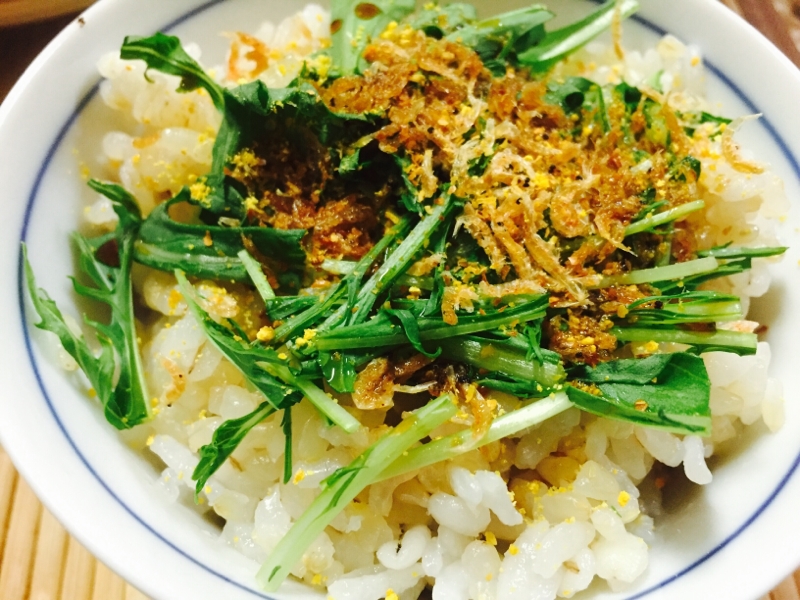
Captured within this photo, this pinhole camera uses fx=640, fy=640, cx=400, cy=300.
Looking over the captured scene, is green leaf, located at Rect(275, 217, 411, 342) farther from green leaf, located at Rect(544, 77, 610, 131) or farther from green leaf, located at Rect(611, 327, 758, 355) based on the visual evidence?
green leaf, located at Rect(544, 77, 610, 131)

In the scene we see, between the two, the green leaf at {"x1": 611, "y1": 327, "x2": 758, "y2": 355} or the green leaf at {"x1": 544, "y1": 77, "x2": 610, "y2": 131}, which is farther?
the green leaf at {"x1": 544, "y1": 77, "x2": 610, "y2": 131}

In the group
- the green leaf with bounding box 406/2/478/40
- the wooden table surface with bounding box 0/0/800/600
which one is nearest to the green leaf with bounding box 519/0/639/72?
the green leaf with bounding box 406/2/478/40

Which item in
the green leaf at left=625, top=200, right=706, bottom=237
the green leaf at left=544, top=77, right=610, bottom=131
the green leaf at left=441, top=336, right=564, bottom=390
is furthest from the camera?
the green leaf at left=544, top=77, right=610, bottom=131

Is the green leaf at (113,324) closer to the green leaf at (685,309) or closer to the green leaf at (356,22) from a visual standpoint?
the green leaf at (356,22)

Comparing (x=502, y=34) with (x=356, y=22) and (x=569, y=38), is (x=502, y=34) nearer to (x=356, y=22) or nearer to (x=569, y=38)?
(x=569, y=38)

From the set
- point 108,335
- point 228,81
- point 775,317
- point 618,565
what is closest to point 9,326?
point 108,335

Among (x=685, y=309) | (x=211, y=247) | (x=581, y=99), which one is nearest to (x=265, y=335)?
(x=211, y=247)
